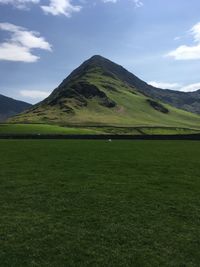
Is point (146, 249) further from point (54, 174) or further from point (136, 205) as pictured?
point (54, 174)

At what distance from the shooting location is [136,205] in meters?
14.2

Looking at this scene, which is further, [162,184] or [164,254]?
[162,184]

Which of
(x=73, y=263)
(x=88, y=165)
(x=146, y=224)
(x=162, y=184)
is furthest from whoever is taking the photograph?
(x=88, y=165)

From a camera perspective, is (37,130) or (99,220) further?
(37,130)

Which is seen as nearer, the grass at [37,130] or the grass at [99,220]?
the grass at [99,220]

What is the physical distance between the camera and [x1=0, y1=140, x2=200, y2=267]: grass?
938cm

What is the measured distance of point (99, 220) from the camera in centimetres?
1224

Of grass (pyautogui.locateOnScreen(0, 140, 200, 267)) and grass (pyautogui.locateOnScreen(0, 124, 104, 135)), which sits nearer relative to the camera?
grass (pyautogui.locateOnScreen(0, 140, 200, 267))

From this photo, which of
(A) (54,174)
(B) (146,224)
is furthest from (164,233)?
(A) (54,174)

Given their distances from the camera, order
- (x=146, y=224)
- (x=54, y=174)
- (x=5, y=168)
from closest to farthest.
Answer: (x=146, y=224)
(x=54, y=174)
(x=5, y=168)

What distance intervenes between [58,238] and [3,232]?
61.9 inches

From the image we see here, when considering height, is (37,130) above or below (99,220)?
below

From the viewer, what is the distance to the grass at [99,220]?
369 inches

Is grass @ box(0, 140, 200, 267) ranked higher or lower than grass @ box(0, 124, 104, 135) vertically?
higher
